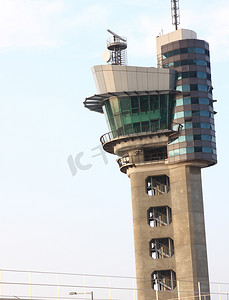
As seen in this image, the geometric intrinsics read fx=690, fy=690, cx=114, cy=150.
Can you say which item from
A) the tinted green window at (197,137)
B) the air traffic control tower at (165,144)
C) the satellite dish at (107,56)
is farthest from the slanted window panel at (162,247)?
the satellite dish at (107,56)

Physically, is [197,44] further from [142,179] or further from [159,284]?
[159,284]

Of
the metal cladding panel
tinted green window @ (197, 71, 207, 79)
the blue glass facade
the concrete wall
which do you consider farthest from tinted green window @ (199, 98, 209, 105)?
the concrete wall

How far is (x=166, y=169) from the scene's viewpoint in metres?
103

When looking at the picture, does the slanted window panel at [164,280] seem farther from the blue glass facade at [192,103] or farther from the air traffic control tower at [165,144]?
the blue glass facade at [192,103]

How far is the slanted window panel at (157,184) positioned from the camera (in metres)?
104

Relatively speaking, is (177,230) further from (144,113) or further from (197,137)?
(144,113)

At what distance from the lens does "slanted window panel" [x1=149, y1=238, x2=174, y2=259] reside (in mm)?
101500

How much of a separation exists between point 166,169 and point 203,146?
656 cm

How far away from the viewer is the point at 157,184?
105 meters

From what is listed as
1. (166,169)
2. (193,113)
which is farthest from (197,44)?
(166,169)

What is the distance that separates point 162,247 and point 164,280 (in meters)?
4.85

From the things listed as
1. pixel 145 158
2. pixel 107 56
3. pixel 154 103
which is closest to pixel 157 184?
pixel 145 158

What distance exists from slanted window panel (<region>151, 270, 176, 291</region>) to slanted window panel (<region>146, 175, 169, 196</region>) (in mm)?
11796

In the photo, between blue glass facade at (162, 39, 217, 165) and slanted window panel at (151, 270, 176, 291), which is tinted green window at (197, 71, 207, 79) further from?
slanted window panel at (151, 270, 176, 291)
